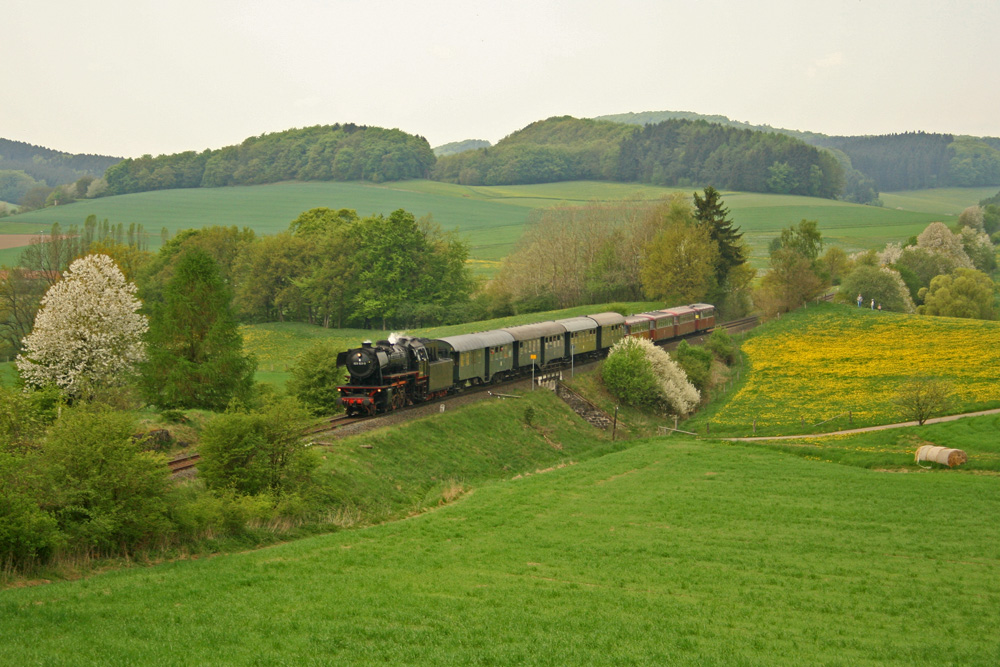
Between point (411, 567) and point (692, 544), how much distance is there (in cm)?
906

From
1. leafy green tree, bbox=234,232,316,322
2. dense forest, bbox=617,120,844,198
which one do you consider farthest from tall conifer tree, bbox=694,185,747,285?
dense forest, bbox=617,120,844,198

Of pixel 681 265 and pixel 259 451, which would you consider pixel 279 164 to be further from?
pixel 259 451

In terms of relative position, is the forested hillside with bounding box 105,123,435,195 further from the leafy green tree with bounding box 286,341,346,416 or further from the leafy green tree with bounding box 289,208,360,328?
the leafy green tree with bounding box 286,341,346,416

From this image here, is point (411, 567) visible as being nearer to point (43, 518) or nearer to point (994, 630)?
point (43, 518)

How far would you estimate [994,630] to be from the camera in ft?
59.3

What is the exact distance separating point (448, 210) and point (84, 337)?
399ft

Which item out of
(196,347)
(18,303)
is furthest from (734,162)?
(196,347)

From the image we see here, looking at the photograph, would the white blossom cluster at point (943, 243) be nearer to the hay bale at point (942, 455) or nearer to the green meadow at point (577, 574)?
the green meadow at point (577, 574)

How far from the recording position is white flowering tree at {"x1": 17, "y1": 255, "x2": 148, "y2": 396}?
1612 inches

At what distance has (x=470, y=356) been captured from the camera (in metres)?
47.3

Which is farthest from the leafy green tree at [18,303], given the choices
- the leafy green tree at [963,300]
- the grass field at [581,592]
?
the leafy green tree at [963,300]

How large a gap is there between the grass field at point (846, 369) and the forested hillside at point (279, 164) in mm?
131995

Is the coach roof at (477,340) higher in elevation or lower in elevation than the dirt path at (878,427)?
higher

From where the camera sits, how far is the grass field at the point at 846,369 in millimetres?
49406
